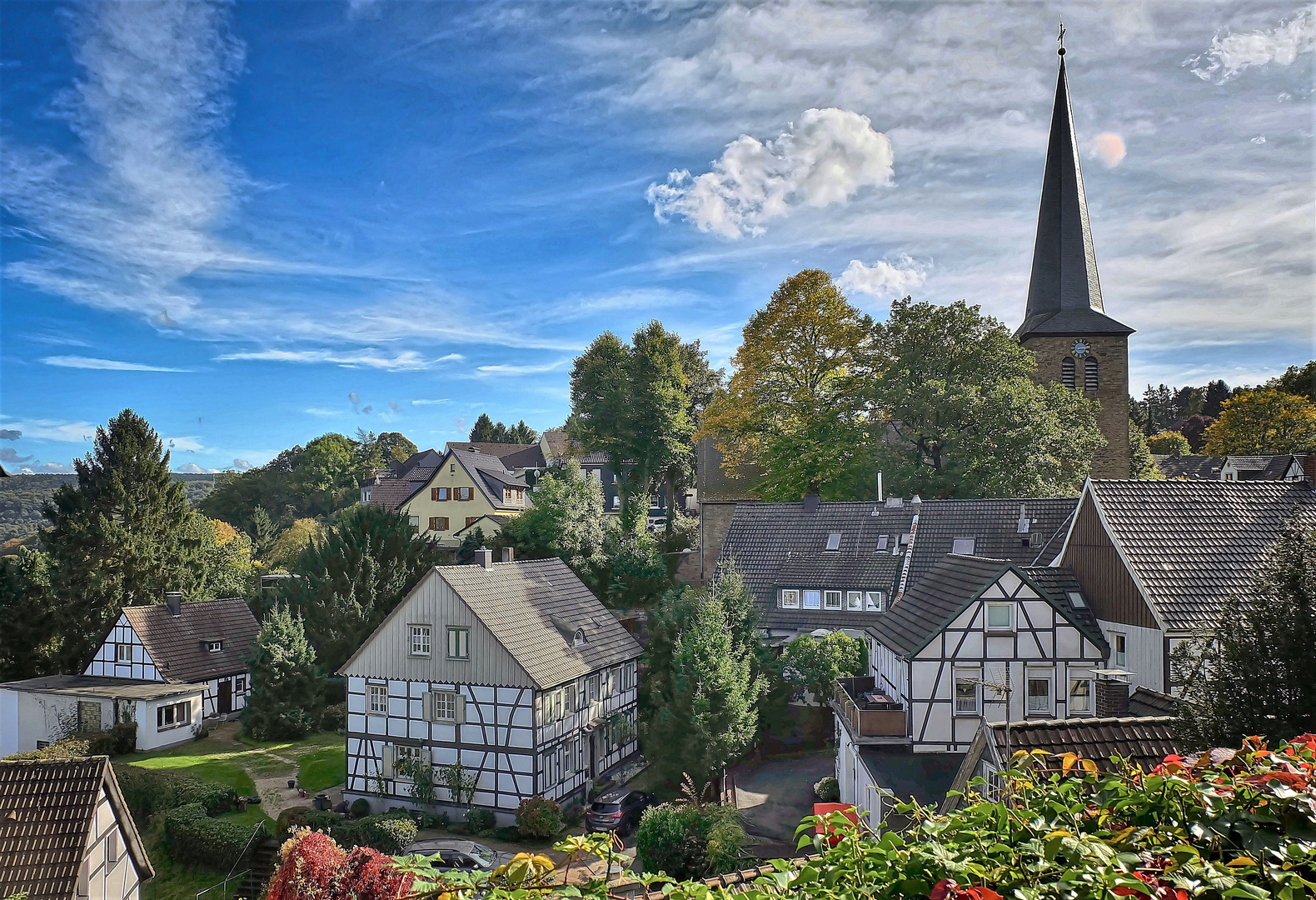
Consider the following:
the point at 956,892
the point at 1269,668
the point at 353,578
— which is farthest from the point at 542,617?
the point at 956,892

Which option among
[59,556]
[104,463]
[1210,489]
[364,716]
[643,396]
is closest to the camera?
[1210,489]

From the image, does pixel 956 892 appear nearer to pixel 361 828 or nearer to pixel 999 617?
pixel 999 617

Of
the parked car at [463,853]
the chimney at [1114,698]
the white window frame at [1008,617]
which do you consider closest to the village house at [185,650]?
the parked car at [463,853]

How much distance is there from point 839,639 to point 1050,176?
2658cm

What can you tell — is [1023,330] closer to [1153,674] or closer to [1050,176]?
[1050,176]

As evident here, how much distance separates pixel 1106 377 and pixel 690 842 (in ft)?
106

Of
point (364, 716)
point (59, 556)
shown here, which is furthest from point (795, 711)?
point (59, 556)

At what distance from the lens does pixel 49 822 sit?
46.5 ft

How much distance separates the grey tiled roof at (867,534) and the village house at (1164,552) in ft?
18.8

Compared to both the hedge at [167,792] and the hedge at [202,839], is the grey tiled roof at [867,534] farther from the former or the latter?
the hedge at [167,792]

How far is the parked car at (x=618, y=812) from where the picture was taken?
65.3 ft

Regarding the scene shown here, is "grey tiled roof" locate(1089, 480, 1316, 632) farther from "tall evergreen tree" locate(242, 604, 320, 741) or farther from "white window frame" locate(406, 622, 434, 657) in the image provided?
"tall evergreen tree" locate(242, 604, 320, 741)

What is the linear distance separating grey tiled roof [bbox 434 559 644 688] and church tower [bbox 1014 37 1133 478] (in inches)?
975

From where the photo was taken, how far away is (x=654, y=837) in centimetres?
1673
